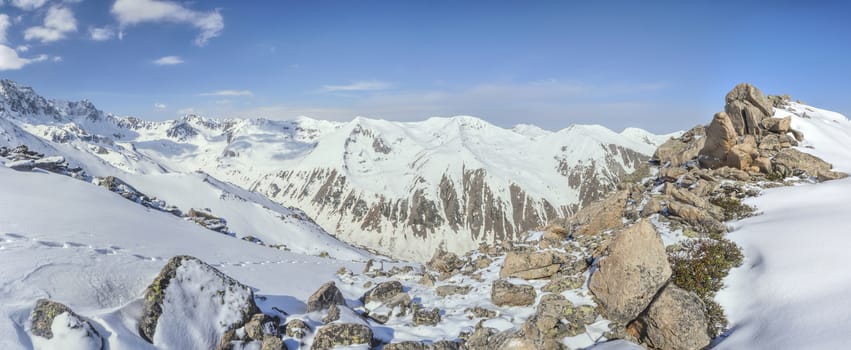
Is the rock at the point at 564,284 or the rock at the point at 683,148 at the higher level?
the rock at the point at 683,148

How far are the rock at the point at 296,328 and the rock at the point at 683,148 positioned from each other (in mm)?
30130

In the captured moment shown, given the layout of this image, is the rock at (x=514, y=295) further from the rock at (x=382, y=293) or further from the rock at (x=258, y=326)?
the rock at (x=258, y=326)

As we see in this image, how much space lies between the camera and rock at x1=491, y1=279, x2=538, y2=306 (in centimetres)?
1573

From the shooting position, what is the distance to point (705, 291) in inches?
492

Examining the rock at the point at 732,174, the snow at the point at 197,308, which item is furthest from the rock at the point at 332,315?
the rock at the point at 732,174

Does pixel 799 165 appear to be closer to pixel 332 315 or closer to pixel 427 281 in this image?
pixel 427 281

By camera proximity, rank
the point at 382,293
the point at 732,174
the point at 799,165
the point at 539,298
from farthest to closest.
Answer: the point at 732,174 < the point at 799,165 < the point at 382,293 < the point at 539,298

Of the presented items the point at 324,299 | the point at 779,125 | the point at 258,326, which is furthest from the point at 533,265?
the point at 779,125

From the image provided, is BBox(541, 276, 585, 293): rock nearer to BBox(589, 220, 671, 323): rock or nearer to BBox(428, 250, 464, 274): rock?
BBox(589, 220, 671, 323): rock

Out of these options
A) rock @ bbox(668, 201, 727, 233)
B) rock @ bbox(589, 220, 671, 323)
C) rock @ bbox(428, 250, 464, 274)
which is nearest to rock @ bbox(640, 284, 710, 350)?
rock @ bbox(589, 220, 671, 323)

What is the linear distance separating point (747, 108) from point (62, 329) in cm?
3743

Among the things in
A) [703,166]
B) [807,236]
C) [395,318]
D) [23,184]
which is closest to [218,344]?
[395,318]

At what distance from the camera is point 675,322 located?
10914mm

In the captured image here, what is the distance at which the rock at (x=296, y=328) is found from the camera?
41.3ft
